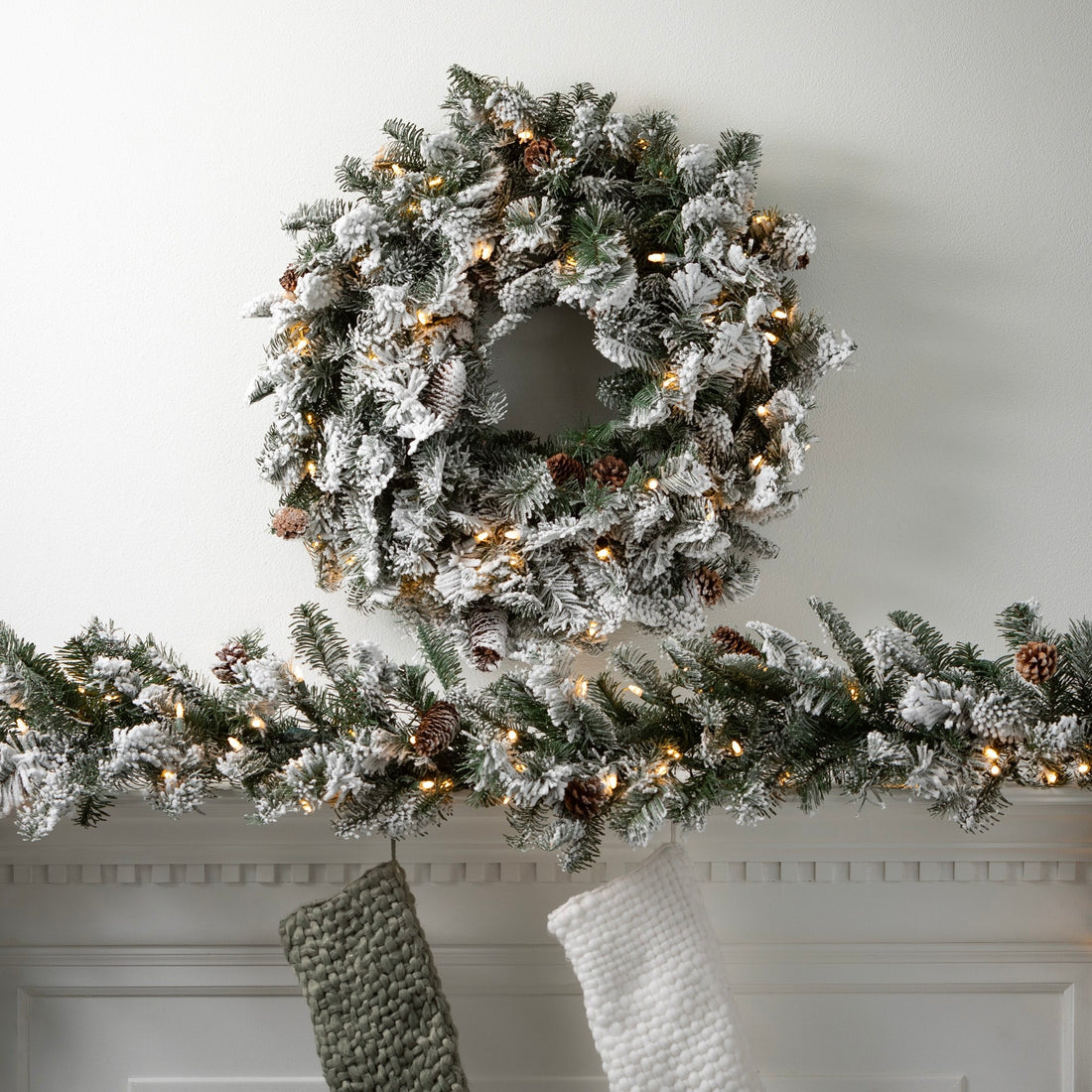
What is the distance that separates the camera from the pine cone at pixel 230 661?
2.96 ft

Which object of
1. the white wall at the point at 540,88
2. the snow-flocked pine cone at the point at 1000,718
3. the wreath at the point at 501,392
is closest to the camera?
the snow-flocked pine cone at the point at 1000,718

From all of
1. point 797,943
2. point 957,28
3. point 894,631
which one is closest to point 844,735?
point 894,631

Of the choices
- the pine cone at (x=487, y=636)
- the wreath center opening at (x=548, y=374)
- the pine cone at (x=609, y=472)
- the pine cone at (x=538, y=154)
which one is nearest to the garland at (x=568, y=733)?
the pine cone at (x=487, y=636)

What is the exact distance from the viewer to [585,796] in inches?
33.3

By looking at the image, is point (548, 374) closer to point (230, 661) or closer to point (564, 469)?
point (564, 469)

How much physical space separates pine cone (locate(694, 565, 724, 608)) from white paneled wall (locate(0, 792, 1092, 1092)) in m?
0.27

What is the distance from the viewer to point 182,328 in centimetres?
118

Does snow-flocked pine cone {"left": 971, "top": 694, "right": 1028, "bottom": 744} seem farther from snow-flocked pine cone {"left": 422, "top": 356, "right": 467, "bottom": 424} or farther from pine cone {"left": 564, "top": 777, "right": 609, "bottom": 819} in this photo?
snow-flocked pine cone {"left": 422, "top": 356, "right": 467, "bottom": 424}

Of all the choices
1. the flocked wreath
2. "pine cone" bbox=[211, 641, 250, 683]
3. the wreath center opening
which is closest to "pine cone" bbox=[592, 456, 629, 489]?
the flocked wreath

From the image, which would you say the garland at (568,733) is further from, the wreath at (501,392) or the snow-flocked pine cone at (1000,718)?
the wreath at (501,392)

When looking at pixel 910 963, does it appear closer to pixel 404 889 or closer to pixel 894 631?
pixel 894 631

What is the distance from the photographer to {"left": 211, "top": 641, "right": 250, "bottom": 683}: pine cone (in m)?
0.90

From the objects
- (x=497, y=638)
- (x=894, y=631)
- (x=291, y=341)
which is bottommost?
(x=894, y=631)

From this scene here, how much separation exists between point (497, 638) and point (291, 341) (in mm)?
426
